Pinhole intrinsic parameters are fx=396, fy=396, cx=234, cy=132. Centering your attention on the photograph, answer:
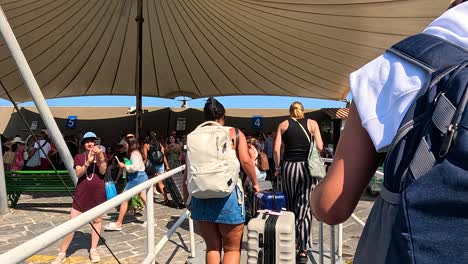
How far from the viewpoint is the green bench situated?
26.9 ft

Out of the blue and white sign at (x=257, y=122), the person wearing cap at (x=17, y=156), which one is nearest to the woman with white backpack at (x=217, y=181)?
the person wearing cap at (x=17, y=156)

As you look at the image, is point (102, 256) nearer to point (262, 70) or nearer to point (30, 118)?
point (262, 70)

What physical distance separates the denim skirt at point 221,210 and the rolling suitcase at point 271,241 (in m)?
0.34

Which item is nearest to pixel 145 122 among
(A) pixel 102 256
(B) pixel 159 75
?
(B) pixel 159 75

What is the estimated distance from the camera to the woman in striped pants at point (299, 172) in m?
4.02

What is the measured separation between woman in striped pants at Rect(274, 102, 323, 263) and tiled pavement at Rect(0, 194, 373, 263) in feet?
2.71

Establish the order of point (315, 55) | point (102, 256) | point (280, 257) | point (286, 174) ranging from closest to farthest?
point (280, 257)
point (286, 174)
point (102, 256)
point (315, 55)

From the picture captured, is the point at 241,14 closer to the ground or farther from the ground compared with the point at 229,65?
farther from the ground

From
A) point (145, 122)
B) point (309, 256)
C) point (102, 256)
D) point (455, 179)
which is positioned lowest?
point (145, 122)

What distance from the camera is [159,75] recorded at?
53.7 feet

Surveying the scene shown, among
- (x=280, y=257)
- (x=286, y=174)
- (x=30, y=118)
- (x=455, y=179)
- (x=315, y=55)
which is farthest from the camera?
(x=30, y=118)

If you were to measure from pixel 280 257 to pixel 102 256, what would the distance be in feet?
10.2

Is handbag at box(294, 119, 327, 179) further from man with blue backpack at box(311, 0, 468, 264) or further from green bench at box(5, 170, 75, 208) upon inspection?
green bench at box(5, 170, 75, 208)

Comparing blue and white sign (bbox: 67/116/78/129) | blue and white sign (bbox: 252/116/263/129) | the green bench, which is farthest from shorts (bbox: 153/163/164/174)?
blue and white sign (bbox: 67/116/78/129)
